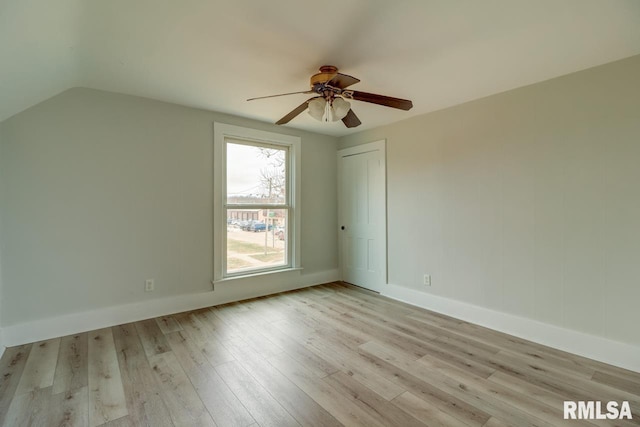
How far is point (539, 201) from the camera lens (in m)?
2.67

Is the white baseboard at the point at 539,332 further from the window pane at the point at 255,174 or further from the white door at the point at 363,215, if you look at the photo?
the window pane at the point at 255,174

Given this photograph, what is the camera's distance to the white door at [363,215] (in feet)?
13.6

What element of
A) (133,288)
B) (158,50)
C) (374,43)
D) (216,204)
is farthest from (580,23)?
(133,288)

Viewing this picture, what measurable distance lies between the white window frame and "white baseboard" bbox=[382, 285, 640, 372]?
1.87 metres

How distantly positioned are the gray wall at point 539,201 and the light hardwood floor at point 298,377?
1.60ft

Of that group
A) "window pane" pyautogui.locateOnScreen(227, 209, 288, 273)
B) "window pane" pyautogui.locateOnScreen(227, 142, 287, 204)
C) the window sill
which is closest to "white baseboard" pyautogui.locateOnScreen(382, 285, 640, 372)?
the window sill

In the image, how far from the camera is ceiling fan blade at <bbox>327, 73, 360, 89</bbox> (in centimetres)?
197

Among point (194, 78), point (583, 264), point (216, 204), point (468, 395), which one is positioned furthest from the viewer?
point (216, 204)

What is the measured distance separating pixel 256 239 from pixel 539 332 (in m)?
3.37

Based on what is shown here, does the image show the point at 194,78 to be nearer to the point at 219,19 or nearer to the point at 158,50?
the point at 158,50

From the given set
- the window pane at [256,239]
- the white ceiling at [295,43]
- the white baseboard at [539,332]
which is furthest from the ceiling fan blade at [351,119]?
the white baseboard at [539,332]

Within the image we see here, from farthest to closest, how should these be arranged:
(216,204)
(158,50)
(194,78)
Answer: (216,204) → (194,78) → (158,50)

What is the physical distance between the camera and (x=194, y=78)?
261 centimetres

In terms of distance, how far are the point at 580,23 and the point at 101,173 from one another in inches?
163
